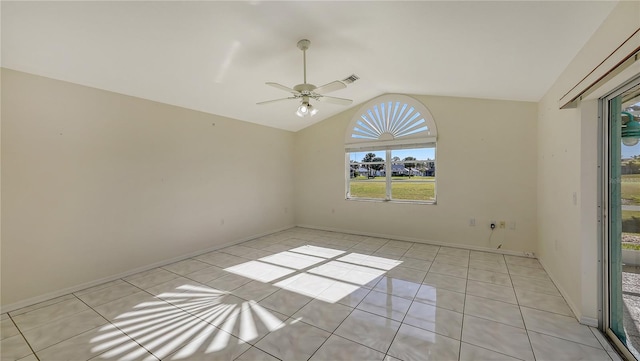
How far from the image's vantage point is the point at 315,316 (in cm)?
228

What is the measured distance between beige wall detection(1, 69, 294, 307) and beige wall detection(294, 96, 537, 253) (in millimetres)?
2839

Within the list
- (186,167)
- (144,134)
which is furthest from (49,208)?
(186,167)

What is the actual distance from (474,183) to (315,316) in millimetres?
3549

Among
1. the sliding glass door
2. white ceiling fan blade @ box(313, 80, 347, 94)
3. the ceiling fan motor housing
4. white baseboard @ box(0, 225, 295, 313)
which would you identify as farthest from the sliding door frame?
white baseboard @ box(0, 225, 295, 313)

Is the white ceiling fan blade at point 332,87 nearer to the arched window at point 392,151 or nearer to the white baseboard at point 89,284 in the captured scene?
the arched window at point 392,151

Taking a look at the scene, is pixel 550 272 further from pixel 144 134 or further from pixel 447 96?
pixel 144 134

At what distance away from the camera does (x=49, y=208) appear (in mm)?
2680

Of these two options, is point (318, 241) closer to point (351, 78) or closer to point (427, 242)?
point (427, 242)

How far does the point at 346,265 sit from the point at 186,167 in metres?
3.06

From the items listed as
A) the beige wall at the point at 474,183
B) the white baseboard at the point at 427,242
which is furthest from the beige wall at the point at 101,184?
the beige wall at the point at 474,183

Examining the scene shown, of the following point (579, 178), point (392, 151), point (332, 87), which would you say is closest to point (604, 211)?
point (579, 178)

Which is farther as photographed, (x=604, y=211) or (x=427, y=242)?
(x=427, y=242)

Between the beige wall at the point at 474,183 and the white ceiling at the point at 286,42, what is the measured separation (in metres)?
0.58

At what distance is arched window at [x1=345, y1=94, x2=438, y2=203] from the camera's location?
4.62 meters
